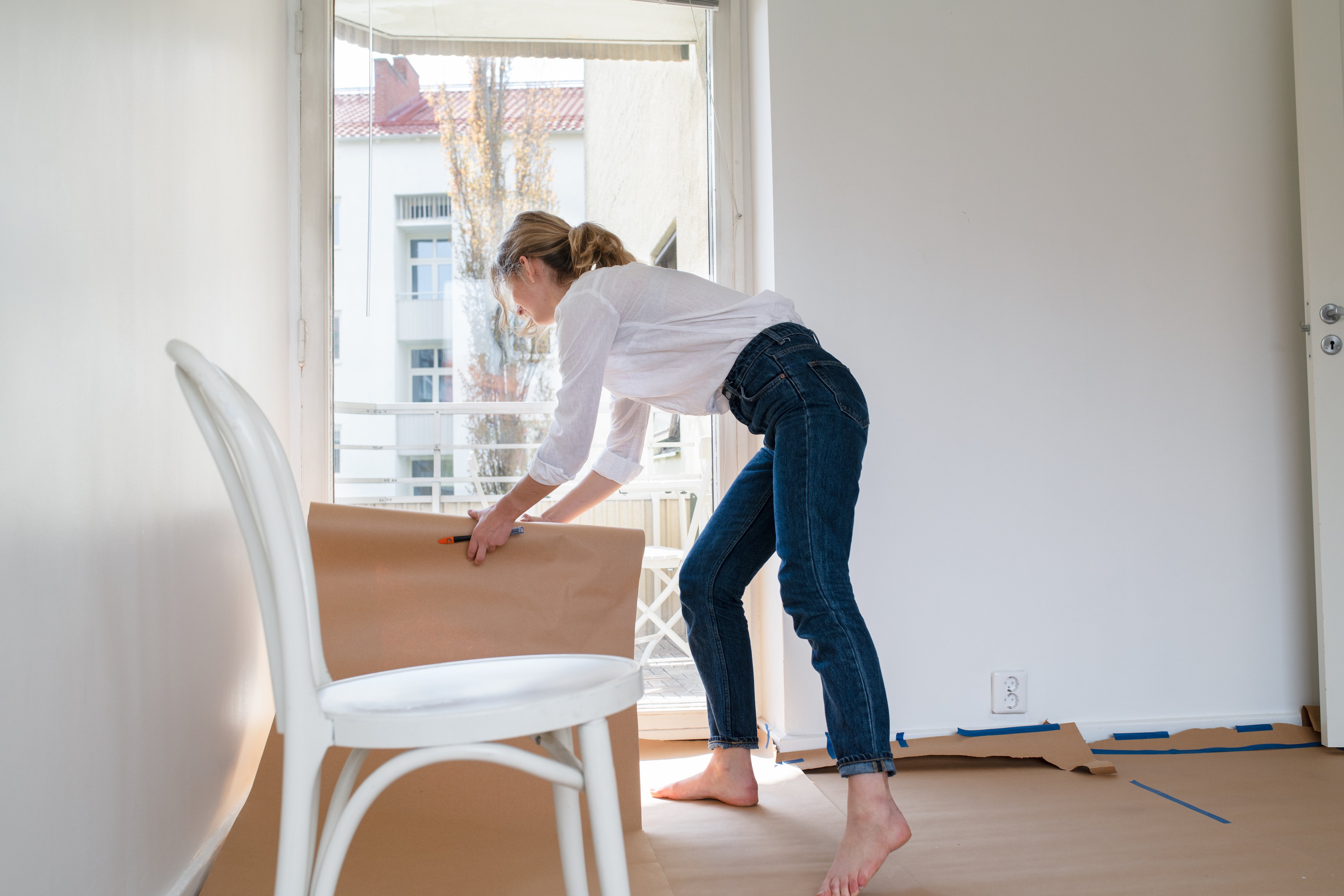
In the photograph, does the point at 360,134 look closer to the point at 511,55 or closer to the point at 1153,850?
the point at 511,55

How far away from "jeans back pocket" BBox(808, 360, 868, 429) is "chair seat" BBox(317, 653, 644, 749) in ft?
2.22

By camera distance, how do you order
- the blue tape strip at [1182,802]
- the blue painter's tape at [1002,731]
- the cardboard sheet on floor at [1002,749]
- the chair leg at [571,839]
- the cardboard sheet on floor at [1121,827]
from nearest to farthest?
the chair leg at [571,839], the cardboard sheet on floor at [1121,827], the blue tape strip at [1182,802], the cardboard sheet on floor at [1002,749], the blue painter's tape at [1002,731]

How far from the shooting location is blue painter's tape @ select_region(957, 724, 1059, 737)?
209 cm

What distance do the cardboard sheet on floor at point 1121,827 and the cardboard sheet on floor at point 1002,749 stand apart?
0.09 feet

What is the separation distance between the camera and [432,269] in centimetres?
220

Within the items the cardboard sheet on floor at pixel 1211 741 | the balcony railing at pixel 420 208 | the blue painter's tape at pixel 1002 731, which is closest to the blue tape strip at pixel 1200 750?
the cardboard sheet on floor at pixel 1211 741

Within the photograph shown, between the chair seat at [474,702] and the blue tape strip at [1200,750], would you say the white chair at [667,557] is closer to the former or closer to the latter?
the blue tape strip at [1200,750]

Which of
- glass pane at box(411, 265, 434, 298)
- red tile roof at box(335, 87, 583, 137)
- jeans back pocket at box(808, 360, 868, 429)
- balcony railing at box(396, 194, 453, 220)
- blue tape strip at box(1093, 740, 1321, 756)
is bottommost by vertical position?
blue tape strip at box(1093, 740, 1321, 756)

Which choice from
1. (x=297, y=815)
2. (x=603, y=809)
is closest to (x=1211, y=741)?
(x=603, y=809)

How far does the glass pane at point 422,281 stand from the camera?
2195 millimetres

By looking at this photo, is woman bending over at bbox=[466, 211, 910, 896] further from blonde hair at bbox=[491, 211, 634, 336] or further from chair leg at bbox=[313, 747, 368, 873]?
chair leg at bbox=[313, 747, 368, 873]

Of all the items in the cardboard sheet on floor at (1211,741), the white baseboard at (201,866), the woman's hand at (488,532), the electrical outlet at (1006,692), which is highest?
the woman's hand at (488,532)

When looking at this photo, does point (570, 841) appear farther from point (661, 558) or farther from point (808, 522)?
point (661, 558)

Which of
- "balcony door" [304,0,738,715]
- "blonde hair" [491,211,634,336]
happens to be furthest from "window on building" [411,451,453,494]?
"blonde hair" [491,211,634,336]
